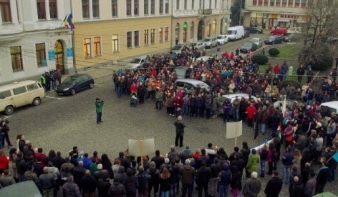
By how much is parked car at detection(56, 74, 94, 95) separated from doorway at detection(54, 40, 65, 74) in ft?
19.9

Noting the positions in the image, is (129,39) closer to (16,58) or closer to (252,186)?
(16,58)

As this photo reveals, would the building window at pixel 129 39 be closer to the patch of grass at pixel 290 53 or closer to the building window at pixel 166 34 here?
the building window at pixel 166 34

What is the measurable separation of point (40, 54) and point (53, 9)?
3.81m

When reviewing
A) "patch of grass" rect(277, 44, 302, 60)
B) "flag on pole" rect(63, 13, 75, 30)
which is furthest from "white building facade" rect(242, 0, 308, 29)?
"flag on pole" rect(63, 13, 75, 30)

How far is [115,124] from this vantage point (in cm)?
2138

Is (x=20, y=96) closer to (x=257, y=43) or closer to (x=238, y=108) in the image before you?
(x=238, y=108)

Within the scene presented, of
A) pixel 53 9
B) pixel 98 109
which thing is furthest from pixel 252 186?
pixel 53 9

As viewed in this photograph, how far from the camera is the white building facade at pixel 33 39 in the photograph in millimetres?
27672

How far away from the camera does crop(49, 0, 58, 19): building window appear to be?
103 feet

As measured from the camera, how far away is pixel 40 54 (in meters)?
31.3

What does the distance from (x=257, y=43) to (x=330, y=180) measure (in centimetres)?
3570

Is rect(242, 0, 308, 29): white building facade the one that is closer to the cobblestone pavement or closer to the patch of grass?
the patch of grass

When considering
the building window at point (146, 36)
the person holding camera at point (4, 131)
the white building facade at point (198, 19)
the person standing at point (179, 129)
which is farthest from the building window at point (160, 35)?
the person holding camera at point (4, 131)

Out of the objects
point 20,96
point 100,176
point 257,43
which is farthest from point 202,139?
point 257,43
